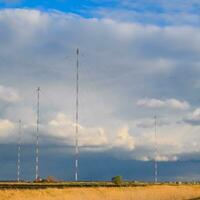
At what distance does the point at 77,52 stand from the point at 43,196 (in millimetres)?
51263

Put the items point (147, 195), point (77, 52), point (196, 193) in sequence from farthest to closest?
point (77, 52) → point (196, 193) → point (147, 195)

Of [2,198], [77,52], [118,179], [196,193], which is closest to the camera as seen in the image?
[2,198]

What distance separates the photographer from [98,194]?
77.8 m

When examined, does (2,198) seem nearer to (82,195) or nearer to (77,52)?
(82,195)

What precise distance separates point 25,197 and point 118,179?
63574 mm

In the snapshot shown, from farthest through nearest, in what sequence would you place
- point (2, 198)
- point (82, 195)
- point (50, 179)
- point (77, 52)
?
point (50, 179) → point (77, 52) → point (82, 195) → point (2, 198)

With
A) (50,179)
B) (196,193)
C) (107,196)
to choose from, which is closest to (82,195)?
(107,196)

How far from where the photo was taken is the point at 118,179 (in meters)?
126

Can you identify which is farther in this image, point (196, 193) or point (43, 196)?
point (196, 193)

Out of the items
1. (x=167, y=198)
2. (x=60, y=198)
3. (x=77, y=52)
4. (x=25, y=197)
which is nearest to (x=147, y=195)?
(x=167, y=198)

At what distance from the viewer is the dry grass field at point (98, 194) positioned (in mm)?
65081

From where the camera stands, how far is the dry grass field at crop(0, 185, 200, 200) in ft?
214

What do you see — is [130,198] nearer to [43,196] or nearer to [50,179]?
[43,196]

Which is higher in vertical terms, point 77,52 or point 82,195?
point 77,52
